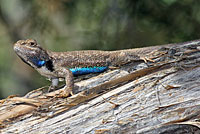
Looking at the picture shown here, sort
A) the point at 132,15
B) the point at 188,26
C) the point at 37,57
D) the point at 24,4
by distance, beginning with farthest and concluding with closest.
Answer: the point at 24,4, the point at 132,15, the point at 188,26, the point at 37,57

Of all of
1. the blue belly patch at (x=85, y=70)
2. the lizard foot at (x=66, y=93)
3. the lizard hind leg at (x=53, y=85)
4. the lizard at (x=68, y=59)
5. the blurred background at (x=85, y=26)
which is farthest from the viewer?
the blurred background at (x=85, y=26)

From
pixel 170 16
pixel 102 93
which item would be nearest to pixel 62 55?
pixel 102 93

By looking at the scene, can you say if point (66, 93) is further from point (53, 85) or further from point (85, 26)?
point (85, 26)

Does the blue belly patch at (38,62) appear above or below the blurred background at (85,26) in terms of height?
below

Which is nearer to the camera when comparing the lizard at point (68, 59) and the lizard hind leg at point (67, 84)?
the lizard hind leg at point (67, 84)

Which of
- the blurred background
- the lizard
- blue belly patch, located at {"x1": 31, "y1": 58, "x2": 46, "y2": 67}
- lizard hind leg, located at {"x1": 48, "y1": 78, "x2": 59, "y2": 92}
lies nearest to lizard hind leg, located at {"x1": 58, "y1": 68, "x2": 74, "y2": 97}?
the lizard

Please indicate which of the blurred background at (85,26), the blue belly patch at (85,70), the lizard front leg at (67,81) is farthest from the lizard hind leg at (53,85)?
the blurred background at (85,26)

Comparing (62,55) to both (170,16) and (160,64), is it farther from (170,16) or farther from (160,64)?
(170,16)

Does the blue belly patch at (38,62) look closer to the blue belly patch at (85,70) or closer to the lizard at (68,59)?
the lizard at (68,59)
